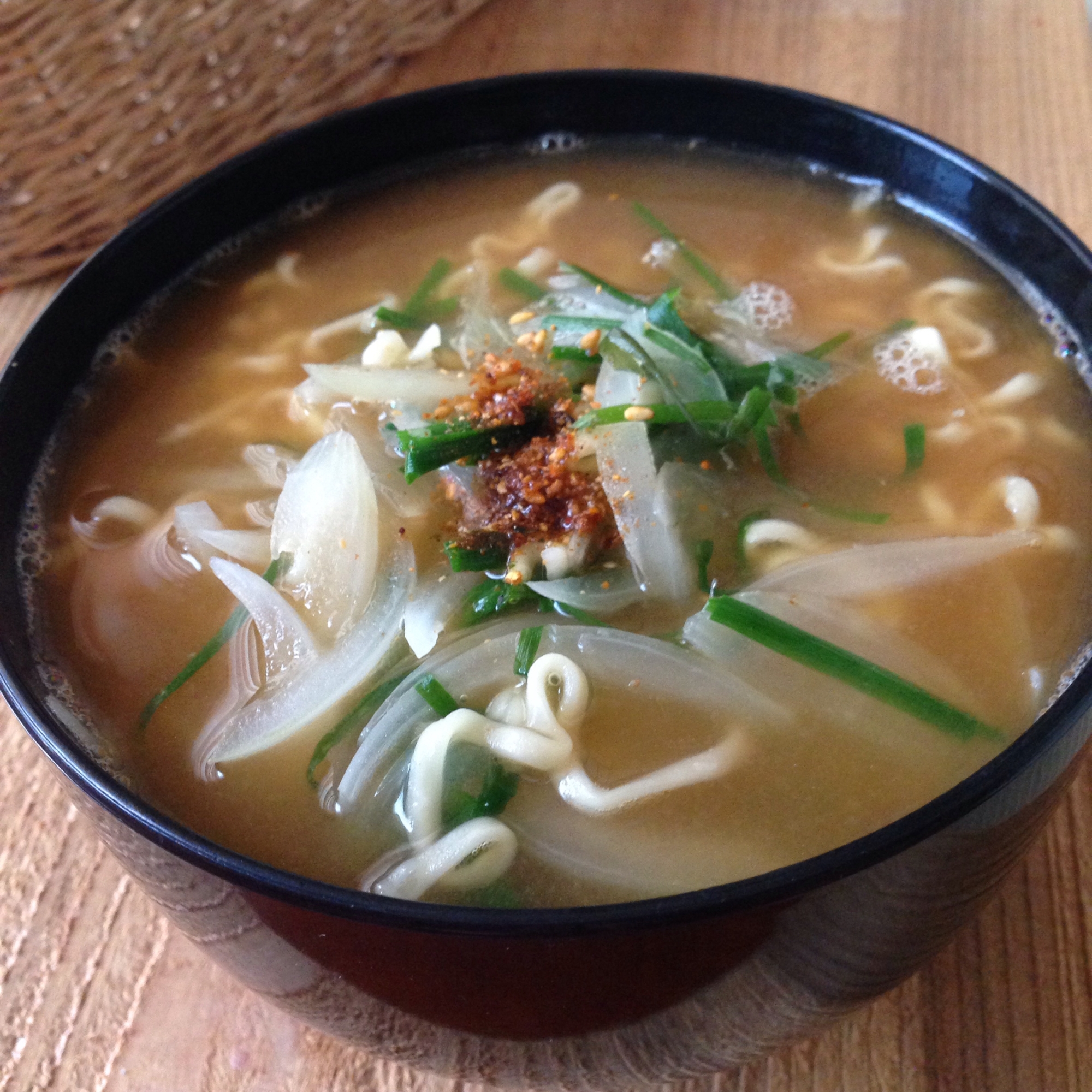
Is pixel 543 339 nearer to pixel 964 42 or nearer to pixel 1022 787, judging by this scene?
pixel 1022 787

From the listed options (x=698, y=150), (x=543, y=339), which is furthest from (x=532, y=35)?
(x=543, y=339)

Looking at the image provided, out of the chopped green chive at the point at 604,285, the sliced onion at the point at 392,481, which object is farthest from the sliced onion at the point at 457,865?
the chopped green chive at the point at 604,285

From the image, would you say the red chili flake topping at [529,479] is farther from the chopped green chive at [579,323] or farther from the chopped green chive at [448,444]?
the chopped green chive at [579,323]

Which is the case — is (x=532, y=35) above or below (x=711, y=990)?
above

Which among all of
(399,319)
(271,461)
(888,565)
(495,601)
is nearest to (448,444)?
(495,601)

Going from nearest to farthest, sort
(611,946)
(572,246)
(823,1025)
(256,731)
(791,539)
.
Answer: (611,946), (823,1025), (256,731), (791,539), (572,246)

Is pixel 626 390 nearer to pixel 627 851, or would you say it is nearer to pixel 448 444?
pixel 448 444
